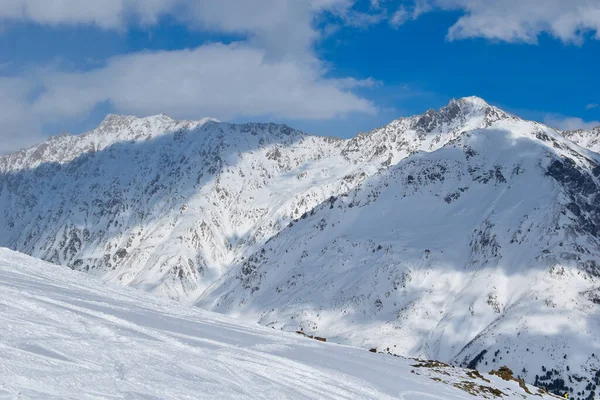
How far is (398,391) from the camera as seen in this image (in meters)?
20.5

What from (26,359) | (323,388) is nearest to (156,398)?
(26,359)

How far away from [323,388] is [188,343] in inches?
180

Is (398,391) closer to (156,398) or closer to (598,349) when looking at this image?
(156,398)

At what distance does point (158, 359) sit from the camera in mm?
16922

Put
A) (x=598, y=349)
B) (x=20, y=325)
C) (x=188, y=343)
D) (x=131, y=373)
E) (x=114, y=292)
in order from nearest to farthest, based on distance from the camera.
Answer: (x=131, y=373) → (x=20, y=325) → (x=188, y=343) → (x=114, y=292) → (x=598, y=349)

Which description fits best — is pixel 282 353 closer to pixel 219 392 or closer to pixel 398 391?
pixel 398 391

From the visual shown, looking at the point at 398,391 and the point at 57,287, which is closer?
the point at 398,391

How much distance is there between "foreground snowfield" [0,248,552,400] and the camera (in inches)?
548

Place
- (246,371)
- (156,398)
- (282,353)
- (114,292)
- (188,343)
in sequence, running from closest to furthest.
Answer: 1. (156,398)
2. (246,371)
3. (188,343)
4. (282,353)
5. (114,292)

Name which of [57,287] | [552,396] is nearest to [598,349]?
[552,396]

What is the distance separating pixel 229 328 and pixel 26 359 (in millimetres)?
13561

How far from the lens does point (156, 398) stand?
13609 millimetres

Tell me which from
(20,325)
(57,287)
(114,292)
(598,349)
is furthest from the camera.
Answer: (598,349)

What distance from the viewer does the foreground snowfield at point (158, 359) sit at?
13.9 metres
